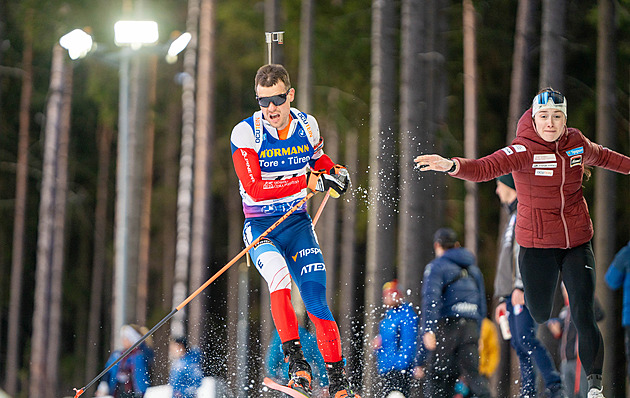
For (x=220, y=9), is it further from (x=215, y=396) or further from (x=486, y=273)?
(x=215, y=396)

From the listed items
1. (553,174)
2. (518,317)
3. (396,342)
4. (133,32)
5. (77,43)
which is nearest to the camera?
(553,174)

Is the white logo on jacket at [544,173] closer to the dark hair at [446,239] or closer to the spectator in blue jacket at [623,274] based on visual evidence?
the dark hair at [446,239]

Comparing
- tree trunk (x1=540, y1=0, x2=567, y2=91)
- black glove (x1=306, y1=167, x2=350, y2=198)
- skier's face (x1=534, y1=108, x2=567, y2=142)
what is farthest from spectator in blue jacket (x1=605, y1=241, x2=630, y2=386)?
tree trunk (x1=540, y1=0, x2=567, y2=91)

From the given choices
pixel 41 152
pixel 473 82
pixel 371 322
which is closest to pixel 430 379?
pixel 371 322

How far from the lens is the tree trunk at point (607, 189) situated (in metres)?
13.3

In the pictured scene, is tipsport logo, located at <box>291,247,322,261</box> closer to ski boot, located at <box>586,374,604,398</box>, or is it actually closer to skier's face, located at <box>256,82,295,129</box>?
skier's face, located at <box>256,82,295,129</box>

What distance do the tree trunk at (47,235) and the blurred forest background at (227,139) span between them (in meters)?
0.05

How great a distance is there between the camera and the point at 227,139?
28562mm

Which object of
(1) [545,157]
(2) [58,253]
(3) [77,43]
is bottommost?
(1) [545,157]

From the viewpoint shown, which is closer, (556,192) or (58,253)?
(556,192)

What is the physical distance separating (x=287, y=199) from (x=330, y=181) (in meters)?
0.38

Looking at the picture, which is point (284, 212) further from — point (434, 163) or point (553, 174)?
point (553, 174)

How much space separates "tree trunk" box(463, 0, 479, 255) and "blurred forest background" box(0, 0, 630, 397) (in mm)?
54

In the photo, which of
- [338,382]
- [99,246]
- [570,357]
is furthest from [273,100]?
[99,246]
